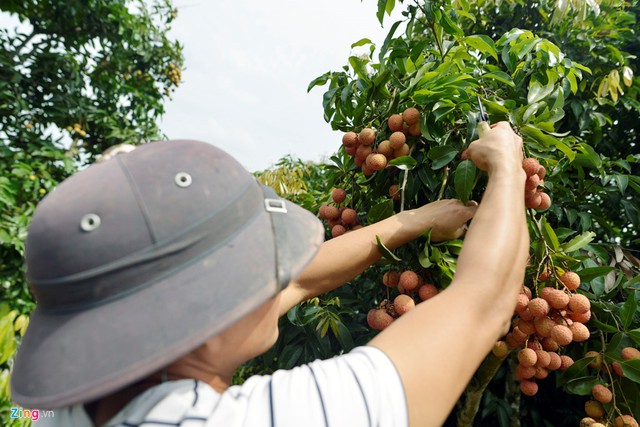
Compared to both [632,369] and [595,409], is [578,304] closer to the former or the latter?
[632,369]

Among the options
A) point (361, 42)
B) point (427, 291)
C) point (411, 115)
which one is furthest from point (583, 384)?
point (361, 42)

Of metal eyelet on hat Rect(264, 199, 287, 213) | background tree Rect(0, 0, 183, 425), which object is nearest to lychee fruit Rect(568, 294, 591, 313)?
metal eyelet on hat Rect(264, 199, 287, 213)

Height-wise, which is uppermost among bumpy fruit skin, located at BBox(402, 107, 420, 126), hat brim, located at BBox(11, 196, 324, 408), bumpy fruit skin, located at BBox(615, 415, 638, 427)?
hat brim, located at BBox(11, 196, 324, 408)

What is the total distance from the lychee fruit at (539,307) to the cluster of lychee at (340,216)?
605 mm

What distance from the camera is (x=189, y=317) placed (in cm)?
60

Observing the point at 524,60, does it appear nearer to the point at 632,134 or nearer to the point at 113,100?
the point at 632,134

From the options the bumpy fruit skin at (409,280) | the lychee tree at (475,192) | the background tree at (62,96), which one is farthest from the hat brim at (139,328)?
the background tree at (62,96)

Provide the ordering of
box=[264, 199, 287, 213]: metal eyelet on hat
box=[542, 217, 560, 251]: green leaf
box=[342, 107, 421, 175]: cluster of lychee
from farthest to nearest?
box=[342, 107, 421, 175]: cluster of lychee
box=[542, 217, 560, 251]: green leaf
box=[264, 199, 287, 213]: metal eyelet on hat

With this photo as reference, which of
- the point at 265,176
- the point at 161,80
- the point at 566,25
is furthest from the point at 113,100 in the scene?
the point at 566,25

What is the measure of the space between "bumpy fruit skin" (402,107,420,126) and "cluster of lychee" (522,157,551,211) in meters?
0.35

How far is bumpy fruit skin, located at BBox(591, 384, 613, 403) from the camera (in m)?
1.32

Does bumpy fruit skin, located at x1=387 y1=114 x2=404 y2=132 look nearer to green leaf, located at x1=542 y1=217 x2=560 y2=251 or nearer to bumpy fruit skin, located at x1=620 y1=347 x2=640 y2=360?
green leaf, located at x1=542 y1=217 x2=560 y2=251

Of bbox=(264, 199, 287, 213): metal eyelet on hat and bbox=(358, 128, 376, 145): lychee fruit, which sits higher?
bbox=(264, 199, 287, 213): metal eyelet on hat

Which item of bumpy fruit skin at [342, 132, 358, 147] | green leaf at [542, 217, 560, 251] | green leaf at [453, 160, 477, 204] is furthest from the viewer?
bumpy fruit skin at [342, 132, 358, 147]
